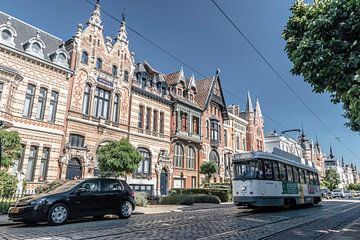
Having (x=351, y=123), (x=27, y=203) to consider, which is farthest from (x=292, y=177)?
(x=27, y=203)

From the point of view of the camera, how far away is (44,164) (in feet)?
65.3

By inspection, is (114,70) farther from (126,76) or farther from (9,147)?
(9,147)

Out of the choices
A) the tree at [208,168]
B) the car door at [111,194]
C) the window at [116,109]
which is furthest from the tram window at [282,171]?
the window at [116,109]

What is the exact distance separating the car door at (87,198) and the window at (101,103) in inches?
518

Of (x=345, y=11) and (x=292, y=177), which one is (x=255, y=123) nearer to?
(x=292, y=177)

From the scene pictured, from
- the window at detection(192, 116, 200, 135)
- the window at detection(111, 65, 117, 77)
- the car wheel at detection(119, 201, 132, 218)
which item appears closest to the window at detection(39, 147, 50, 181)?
the window at detection(111, 65, 117, 77)

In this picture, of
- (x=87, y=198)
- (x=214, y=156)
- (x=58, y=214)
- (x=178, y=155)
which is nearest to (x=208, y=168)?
(x=178, y=155)

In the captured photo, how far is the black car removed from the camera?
9.66m

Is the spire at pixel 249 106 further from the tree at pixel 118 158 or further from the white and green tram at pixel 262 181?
the tree at pixel 118 158

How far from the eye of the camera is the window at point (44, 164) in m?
19.6

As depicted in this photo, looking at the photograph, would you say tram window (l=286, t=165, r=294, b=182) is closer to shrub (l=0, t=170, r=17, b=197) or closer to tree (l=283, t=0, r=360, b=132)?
tree (l=283, t=0, r=360, b=132)

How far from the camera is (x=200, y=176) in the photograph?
112 ft

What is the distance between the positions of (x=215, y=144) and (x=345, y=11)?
3044 centimetres

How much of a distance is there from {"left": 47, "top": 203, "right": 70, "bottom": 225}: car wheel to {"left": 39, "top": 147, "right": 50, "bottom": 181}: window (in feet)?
34.6
